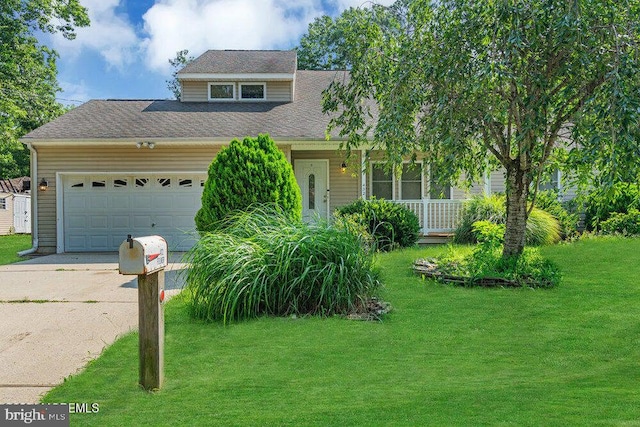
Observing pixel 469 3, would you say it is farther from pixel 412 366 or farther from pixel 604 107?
pixel 412 366

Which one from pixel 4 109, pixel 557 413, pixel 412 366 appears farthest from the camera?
pixel 4 109

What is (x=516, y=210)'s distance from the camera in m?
7.44

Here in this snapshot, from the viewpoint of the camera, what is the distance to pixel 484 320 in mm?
5203

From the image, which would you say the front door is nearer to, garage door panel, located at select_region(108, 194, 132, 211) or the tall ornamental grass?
garage door panel, located at select_region(108, 194, 132, 211)

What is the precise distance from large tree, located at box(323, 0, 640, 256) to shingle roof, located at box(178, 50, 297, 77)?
8.67 meters

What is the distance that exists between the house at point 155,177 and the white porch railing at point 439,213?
3 cm

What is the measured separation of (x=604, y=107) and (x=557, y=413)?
303 centimetres

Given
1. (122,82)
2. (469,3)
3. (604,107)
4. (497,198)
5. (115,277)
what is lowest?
(115,277)

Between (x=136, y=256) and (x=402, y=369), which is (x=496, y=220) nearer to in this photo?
(x=402, y=369)

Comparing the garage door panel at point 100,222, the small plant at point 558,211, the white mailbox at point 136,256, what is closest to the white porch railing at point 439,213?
the small plant at point 558,211

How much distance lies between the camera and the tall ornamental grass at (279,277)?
17.4 ft

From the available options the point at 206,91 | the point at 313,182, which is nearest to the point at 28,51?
the point at 206,91

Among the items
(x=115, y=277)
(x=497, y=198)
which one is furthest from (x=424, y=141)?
(x=497, y=198)

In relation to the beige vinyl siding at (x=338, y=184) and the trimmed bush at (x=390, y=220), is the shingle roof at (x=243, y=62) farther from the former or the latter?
the trimmed bush at (x=390, y=220)
